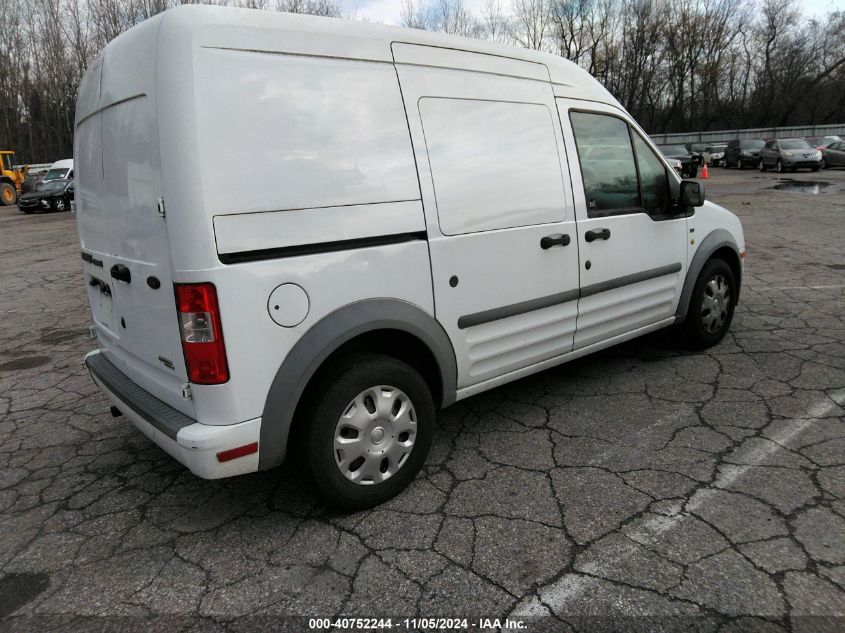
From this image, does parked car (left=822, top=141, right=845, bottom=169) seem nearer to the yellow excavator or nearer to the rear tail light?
the rear tail light

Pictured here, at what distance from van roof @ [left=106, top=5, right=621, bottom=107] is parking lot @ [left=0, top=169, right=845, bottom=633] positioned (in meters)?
1.88

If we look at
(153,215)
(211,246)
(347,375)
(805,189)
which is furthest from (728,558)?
(805,189)

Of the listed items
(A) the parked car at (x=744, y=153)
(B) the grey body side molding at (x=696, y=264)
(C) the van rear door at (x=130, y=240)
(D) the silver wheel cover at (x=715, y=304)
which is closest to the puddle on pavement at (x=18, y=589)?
(C) the van rear door at (x=130, y=240)

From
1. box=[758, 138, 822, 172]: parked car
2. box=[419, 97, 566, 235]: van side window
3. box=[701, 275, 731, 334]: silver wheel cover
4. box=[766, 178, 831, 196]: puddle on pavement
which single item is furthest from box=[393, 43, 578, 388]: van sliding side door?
box=[758, 138, 822, 172]: parked car

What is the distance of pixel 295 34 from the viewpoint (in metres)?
2.53

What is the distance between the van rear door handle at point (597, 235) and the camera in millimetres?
3641

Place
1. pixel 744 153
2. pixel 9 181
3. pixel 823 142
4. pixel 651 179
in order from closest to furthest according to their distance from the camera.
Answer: pixel 651 179 → pixel 823 142 → pixel 9 181 → pixel 744 153

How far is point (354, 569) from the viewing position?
2482 mm

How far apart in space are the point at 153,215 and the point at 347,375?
103 cm

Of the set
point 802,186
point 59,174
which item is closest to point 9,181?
point 59,174

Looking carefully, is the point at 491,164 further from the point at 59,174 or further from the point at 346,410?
the point at 59,174

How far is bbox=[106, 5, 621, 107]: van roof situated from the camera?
2289 millimetres

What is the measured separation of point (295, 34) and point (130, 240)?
113 centimetres

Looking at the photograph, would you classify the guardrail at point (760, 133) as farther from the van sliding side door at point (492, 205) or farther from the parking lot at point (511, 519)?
the van sliding side door at point (492, 205)
